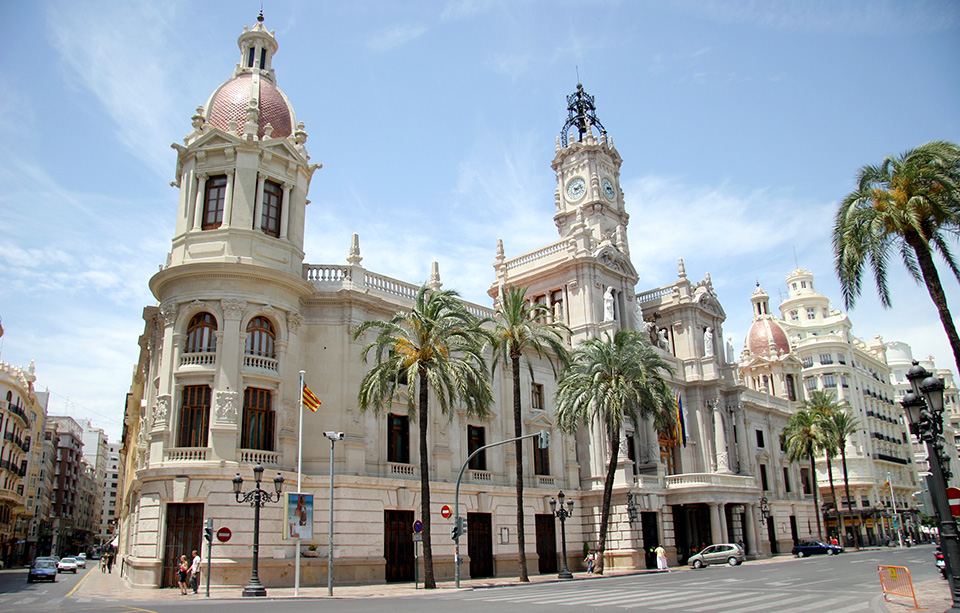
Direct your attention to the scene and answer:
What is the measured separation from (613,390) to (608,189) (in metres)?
25.5

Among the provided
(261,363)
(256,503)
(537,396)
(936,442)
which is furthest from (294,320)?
(936,442)

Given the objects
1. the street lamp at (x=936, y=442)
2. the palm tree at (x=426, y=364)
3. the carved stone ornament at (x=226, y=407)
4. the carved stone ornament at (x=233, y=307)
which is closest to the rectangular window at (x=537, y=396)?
the palm tree at (x=426, y=364)

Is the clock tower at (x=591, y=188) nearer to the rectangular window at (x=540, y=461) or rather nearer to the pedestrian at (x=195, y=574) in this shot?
the rectangular window at (x=540, y=461)

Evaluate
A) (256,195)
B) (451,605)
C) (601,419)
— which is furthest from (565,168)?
(451,605)

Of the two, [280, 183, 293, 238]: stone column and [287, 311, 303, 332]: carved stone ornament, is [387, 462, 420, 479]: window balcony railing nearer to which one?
[287, 311, 303, 332]: carved stone ornament

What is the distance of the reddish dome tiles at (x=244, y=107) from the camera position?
3719 centimetres

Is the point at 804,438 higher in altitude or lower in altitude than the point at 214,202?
lower

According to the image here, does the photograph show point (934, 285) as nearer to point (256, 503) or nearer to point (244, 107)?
point (256, 503)

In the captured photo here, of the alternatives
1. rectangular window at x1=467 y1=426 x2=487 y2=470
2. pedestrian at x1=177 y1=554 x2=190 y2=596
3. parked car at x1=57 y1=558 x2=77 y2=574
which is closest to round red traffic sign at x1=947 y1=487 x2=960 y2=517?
pedestrian at x1=177 y1=554 x2=190 y2=596

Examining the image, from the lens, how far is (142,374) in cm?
4816

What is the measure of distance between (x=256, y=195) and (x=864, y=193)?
26829 mm

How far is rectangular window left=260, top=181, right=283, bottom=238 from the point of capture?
35938mm

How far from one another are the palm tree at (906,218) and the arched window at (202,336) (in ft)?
86.5

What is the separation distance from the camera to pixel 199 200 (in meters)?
35.0
